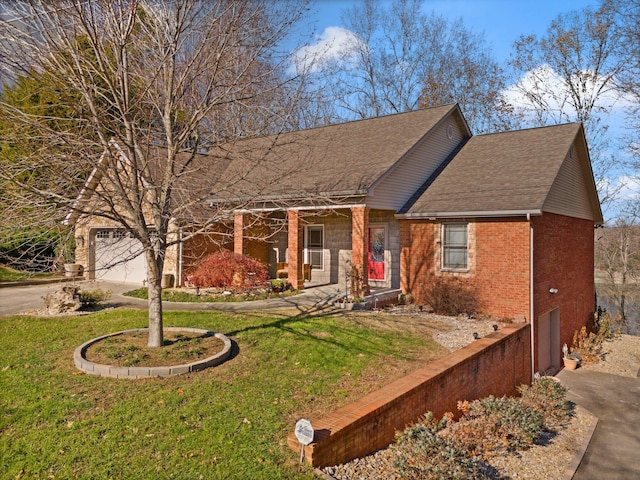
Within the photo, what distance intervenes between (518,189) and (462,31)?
22.9m

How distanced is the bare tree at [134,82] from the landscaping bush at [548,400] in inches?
324

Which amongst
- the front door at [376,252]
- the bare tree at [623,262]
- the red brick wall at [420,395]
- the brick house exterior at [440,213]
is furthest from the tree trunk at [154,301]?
the bare tree at [623,262]

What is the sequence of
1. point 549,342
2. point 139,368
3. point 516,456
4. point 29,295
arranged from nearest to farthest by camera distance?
point 139,368
point 516,456
point 549,342
point 29,295

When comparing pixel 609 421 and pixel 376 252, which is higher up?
pixel 376 252

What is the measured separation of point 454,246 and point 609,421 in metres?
5.90

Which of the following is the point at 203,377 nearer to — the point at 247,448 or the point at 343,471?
the point at 247,448

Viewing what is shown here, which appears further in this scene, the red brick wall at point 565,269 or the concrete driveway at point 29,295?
the red brick wall at point 565,269

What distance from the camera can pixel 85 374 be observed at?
6770 millimetres

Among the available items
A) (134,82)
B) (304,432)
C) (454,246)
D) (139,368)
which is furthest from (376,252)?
(304,432)

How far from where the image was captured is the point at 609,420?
10.0 meters

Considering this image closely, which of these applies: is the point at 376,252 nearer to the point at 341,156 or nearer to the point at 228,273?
the point at 341,156

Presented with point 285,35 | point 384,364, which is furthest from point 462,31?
point 384,364

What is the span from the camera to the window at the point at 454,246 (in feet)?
43.5

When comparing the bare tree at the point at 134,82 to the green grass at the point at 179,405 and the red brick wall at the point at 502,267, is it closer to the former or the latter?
the green grass at the point at 179,405
